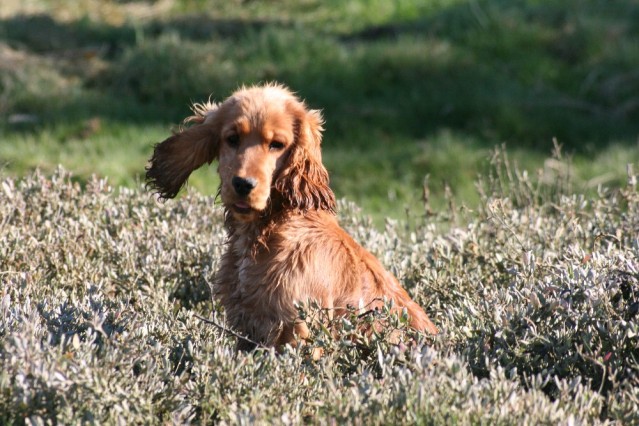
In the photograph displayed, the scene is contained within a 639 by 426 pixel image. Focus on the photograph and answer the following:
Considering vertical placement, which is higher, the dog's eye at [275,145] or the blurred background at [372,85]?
the blurred background at [372,85]

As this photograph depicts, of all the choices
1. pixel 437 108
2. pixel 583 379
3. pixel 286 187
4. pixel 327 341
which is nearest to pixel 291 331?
pixel 327 341

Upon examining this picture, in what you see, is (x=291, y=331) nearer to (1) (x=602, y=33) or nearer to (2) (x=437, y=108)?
(2) (x=437, y=108)

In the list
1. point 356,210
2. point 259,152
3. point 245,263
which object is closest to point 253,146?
point 259,152

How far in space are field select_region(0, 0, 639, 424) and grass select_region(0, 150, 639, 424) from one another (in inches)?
0.6

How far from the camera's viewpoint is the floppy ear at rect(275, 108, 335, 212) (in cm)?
427

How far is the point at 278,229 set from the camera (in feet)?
14.0

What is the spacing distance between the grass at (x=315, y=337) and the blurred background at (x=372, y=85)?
2.59 m

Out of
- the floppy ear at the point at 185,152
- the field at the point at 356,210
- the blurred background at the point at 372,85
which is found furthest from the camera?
the blurred background at the point at 372,85

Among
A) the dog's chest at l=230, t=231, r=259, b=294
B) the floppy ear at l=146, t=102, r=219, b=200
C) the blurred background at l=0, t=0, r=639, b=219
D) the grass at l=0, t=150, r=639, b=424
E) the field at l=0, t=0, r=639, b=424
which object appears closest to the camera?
the grass at l=0, t=150, r=639, b=424

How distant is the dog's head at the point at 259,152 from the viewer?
408cm

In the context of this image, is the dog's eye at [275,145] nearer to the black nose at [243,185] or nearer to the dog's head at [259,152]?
the dog's head at [259,152]

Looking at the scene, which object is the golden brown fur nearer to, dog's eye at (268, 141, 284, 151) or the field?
dog's eye at (268, 141, 284, 151)

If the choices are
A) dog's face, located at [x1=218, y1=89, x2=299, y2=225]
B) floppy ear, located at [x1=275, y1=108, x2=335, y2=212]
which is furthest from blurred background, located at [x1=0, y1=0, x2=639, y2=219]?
dog's face, located at [x1=218, y1=89, x2=299, y2=225]

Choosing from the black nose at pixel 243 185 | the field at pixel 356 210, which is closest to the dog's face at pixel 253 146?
the black nose at pixel 243 185
